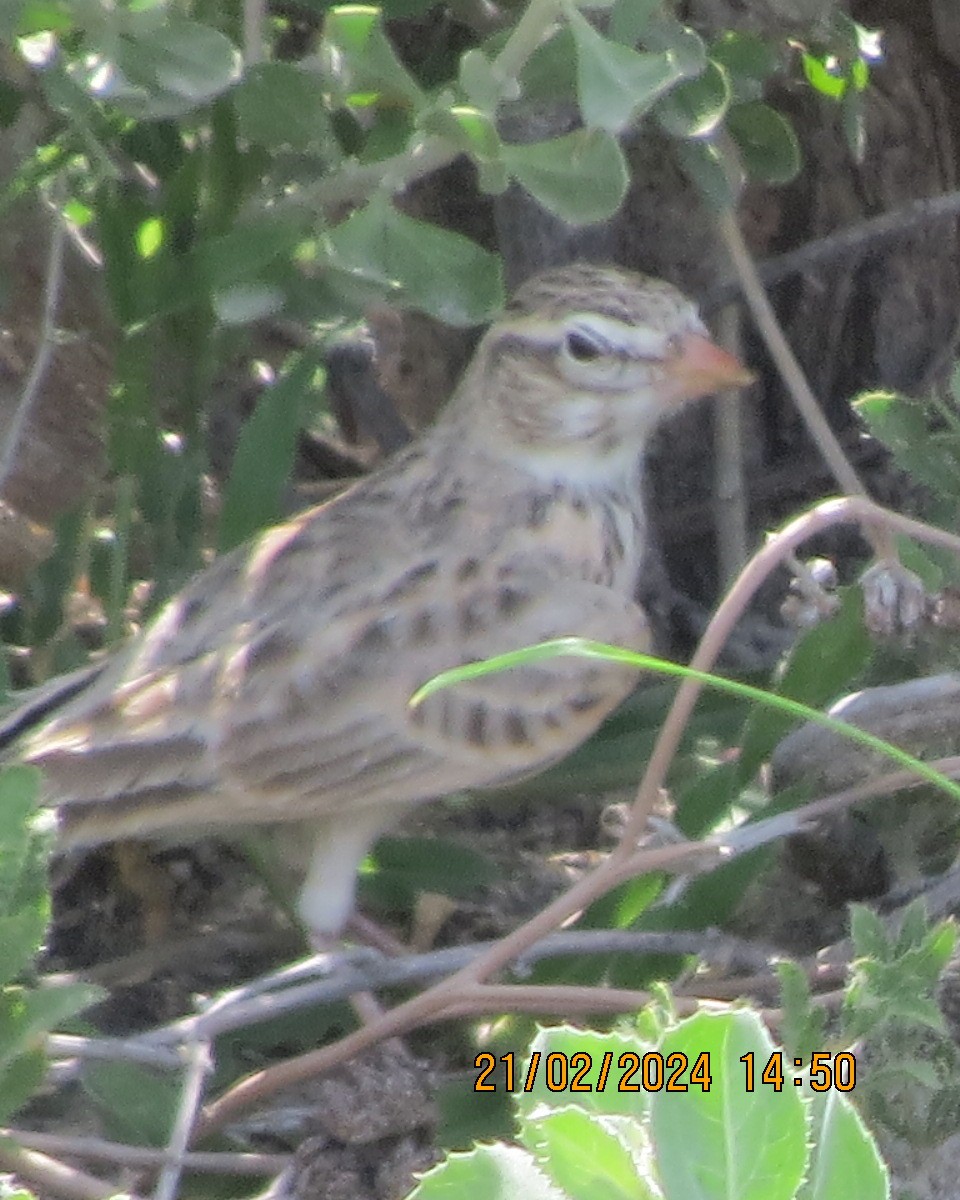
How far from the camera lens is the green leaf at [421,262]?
2.11m

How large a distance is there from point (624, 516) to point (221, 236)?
0.72 meters

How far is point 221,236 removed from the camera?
242 cm

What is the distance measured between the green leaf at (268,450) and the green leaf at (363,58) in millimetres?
600

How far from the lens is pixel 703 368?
8.45ft

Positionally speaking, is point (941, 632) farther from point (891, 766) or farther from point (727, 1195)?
point (727, 1195)

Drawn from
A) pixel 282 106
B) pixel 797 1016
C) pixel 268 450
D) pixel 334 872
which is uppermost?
pixel 282 106

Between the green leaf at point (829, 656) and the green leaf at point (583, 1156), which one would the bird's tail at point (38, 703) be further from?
the green leaf at point (583, 1156)

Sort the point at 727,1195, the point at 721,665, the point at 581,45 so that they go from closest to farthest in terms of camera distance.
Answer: the point at 727,1195 < the point at 581,45 < the point at 721,665

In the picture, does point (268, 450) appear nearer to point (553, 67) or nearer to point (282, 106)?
point (282, 106)

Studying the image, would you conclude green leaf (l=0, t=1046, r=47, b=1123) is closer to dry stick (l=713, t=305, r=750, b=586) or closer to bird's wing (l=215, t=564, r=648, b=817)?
bird's wing (l=215, t=564, r=648, b=817)

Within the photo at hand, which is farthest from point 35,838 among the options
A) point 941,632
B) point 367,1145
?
point 941,632
